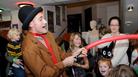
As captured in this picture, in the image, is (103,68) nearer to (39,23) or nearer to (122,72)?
(39,23)

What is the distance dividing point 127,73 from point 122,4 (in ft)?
14.5

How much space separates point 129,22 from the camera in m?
6.16

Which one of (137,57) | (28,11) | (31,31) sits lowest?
(137,57)

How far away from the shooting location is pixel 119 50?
3863mm

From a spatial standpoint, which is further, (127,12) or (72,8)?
(72,8)

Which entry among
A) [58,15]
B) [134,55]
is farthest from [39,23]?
[58,15]

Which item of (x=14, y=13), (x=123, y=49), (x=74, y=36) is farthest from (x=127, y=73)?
(x=14, y=13)

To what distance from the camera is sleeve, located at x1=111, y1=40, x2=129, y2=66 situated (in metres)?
3.86

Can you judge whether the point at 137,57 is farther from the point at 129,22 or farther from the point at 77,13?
the point at 77,13

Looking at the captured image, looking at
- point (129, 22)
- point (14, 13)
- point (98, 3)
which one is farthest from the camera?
point (98, 3)

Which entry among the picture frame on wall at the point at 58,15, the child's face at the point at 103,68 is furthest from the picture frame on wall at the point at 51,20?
the child's face at the point at 103,68

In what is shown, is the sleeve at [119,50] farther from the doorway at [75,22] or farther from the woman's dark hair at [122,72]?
the doorway at [75,22]

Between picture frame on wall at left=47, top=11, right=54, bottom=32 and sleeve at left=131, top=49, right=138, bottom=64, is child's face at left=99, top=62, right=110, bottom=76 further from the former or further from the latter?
picture frame on wall at left=47, top=11, right=54, bottom=32

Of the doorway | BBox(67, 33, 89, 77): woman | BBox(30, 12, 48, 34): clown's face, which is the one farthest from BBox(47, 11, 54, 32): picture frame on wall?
BBox(30, 12, 48, 34): clown's face
